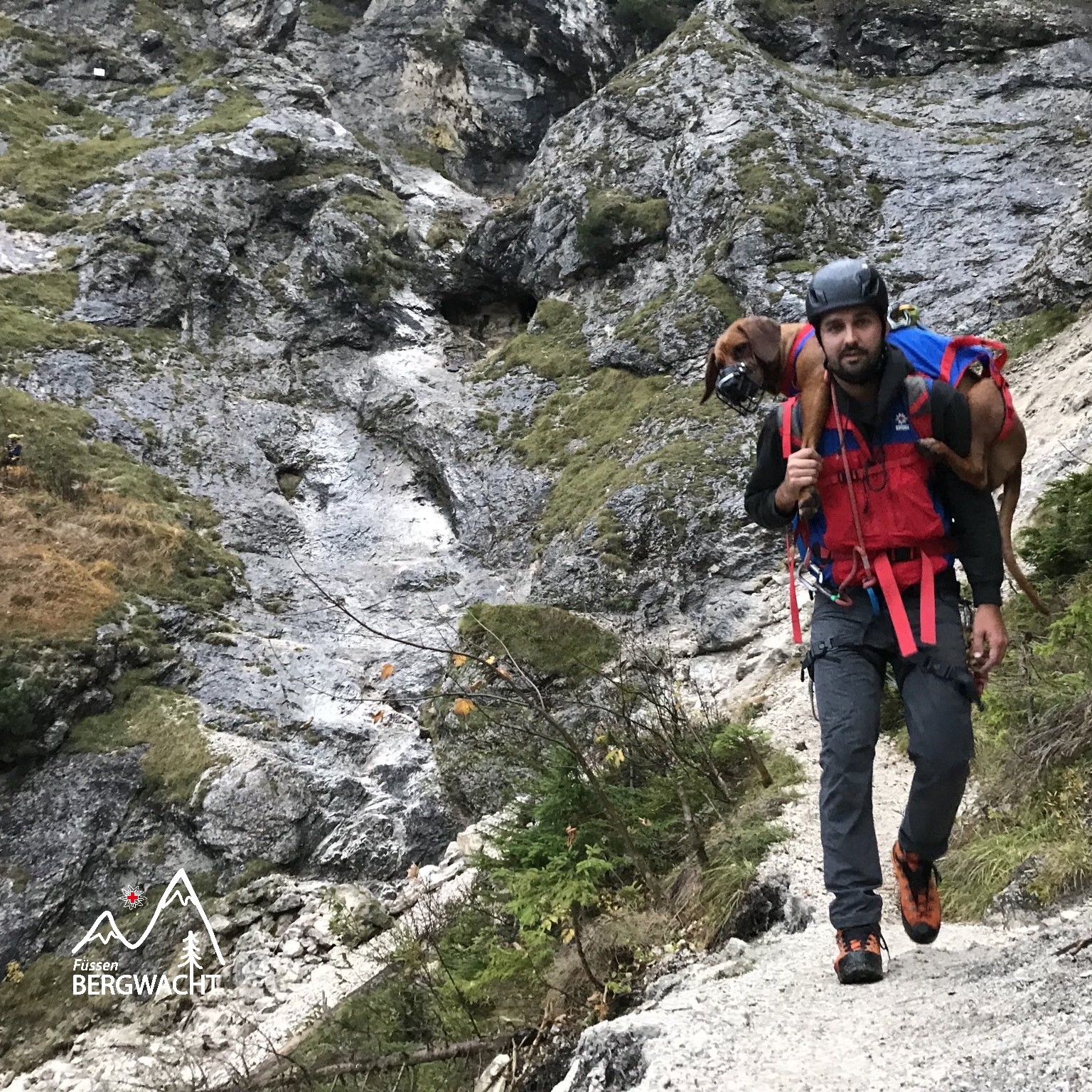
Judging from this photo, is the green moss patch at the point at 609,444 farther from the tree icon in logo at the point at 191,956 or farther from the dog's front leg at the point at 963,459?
the dog's front leg at the point at 963,459

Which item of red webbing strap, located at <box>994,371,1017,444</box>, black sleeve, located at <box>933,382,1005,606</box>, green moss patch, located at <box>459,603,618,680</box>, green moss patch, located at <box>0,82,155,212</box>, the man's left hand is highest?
green moss patch, located at <box>0,82,155,212</box>

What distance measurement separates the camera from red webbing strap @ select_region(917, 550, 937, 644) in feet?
10.0

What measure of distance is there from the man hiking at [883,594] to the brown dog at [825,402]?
61 millimetres

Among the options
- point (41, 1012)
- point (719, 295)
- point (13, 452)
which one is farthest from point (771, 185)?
point (41, 1012)

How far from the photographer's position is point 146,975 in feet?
36.2

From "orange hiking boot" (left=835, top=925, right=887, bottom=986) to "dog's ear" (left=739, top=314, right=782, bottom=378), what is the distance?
2.30m

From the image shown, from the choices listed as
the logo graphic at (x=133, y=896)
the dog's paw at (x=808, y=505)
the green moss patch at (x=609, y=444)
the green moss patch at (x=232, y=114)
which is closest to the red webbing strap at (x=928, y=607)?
the dog's paw at (x=808, y=505)

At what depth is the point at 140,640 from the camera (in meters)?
15.7

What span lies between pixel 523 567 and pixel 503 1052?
13.8 m

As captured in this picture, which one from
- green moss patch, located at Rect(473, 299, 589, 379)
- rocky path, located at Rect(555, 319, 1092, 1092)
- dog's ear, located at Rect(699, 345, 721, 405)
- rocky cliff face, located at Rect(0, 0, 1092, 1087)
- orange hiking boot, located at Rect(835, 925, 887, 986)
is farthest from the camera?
green moss patch, located at Rect(473, 299, 589, 379)

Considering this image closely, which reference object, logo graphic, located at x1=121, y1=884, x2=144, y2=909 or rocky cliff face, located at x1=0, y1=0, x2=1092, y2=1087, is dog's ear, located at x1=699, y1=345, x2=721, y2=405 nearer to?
rocky cliff face, located at x1=0, y1=0, x2=1092, y2=1087

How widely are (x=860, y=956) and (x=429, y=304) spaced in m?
27.1

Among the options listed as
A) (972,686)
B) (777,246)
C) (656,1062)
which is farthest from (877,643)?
(777,246)

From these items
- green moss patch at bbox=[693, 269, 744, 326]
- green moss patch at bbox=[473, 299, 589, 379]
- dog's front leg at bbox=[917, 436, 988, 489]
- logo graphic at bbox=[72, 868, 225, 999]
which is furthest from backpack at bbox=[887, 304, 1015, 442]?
green moss patch at bbox=[473, 299, 589, 379]
